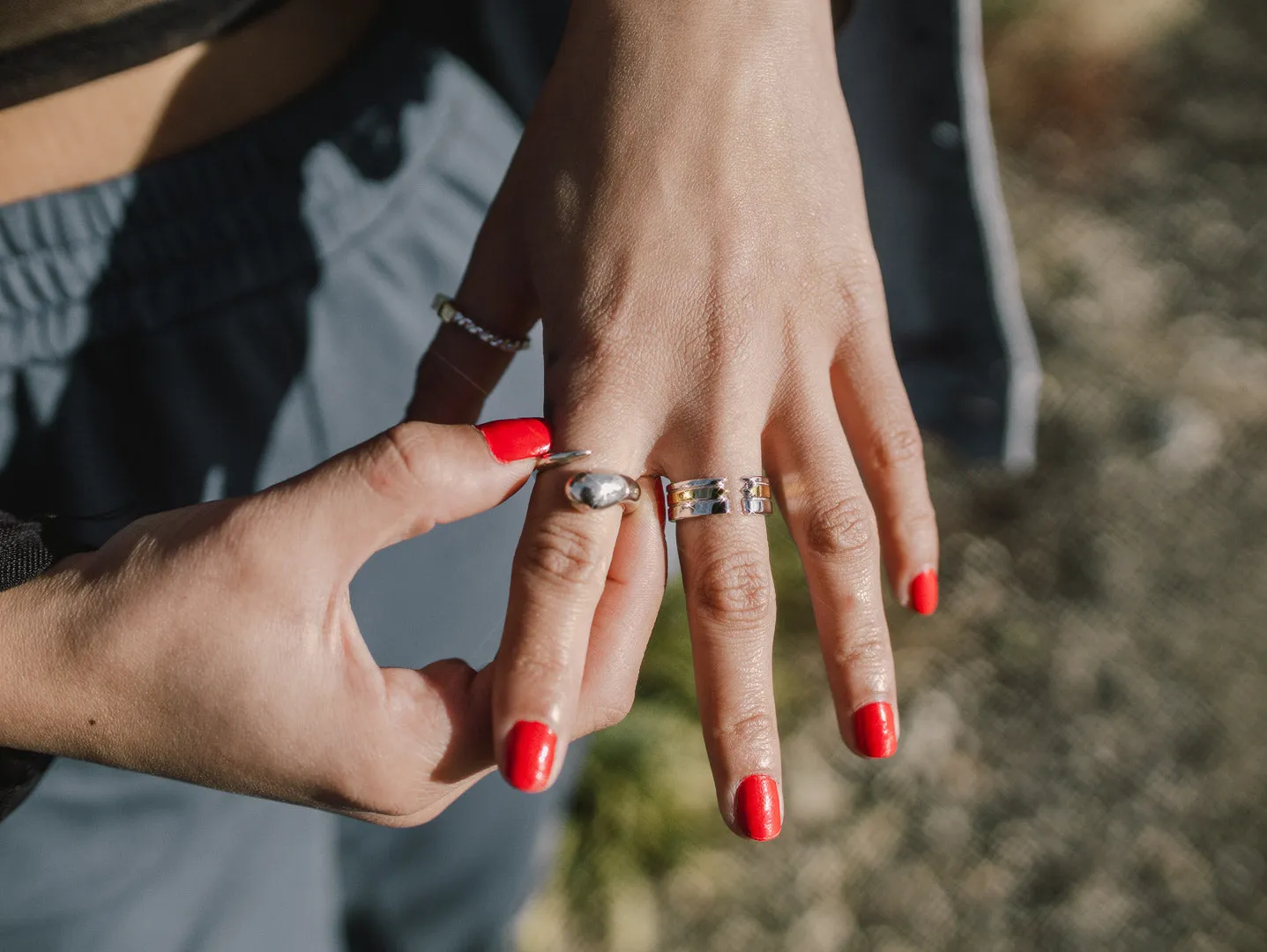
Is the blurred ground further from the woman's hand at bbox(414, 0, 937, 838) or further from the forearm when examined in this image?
the forearm

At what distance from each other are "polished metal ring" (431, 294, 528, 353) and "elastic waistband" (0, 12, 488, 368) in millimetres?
164

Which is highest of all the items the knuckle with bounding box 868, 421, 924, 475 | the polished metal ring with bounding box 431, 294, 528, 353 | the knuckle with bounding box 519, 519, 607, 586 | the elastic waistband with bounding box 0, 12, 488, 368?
the elastic waistband with bounding box 0, 12, 488, 368

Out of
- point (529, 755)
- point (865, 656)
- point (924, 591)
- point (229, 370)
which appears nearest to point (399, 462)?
point (529, 755)

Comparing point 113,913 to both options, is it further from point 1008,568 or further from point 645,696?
point 1008,568

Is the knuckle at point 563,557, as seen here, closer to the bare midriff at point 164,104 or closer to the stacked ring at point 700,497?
the stacked ring at point 700,497

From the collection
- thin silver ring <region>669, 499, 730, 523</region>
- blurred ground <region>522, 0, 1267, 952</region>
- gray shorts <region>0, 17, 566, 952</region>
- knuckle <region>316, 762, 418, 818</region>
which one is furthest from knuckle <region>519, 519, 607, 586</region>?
blurred ground <region>522, 0, 1267, 952</region>

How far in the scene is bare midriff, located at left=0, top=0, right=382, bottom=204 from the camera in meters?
1.03

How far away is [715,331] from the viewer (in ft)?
3.29

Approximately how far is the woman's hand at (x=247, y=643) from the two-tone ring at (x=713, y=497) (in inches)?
8.2

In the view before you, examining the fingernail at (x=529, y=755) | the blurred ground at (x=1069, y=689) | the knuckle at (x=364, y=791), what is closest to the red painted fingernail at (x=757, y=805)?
the fingernail at (x=529, y=755)

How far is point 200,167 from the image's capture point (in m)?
1.12

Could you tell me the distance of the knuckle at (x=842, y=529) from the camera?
3.41 feet

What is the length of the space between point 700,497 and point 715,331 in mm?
169

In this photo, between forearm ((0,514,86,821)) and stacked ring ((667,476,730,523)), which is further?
stacked ring ((667,476,730,523))
